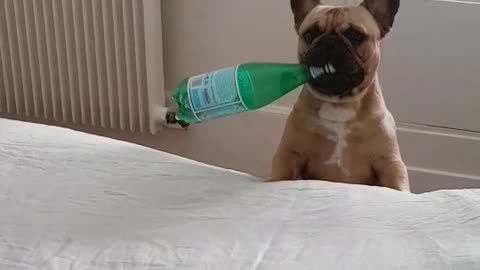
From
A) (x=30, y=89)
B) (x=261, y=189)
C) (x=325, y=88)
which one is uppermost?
(x=325, y=88)

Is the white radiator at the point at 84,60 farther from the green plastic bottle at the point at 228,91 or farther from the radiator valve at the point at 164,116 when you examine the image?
the green plastic bottle at the point at 228,91

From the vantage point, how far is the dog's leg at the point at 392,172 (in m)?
1.50

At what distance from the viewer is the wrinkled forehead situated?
1.46 metres

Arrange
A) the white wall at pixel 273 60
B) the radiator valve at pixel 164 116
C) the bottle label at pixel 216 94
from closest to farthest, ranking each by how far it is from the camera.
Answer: the bottle label at pixel 216 94 → the white wall at pixel 273 60 → the radiator valve at pixel 164 116

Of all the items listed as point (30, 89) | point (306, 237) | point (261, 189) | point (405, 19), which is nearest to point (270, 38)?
point (405, 19)

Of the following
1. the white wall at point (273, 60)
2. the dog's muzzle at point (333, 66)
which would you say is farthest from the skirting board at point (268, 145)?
the dog's muzzle at point (333, 66)

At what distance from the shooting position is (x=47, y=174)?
4.35 ft

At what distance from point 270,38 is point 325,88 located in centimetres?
75

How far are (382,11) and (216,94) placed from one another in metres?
0.40

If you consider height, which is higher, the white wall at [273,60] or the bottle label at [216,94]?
the bottle label at [216,94]

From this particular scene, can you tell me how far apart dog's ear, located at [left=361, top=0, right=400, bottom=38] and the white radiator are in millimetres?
817

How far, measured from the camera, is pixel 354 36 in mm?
1466

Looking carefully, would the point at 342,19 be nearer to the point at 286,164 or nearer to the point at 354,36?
the point at 354,36

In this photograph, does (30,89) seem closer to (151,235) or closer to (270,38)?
(270,38)
